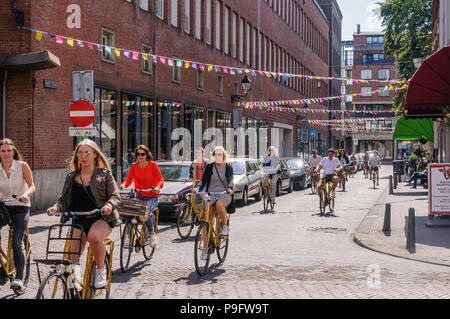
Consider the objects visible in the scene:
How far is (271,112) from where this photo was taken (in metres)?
44.9

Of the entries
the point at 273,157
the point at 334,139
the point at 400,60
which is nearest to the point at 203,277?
the point at 273,157

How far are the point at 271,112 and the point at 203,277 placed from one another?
123 feet

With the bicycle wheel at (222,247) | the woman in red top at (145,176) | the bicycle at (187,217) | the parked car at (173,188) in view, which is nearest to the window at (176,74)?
the parked car at (173,188)

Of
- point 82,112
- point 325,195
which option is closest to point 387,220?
point 325,195

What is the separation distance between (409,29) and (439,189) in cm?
2593

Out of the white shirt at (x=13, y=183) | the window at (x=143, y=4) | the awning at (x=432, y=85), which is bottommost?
the white shirt at (x=13, y=183)

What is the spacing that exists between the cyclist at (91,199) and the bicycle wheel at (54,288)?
733mm

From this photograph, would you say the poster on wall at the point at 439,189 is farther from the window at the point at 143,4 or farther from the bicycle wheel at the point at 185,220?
the window at the point at 143,4

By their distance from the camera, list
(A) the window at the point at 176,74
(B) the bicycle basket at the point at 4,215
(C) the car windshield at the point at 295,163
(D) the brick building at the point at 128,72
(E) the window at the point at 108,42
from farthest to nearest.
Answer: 1. (C) the car windshield at the point at 295,163
2. (A) the window at the point at 176,74
3. (E) the window at the point at 108,42
4. (D) the brick building at the point at 128,72
5. (B) the bicycle basket at the point at 4,215

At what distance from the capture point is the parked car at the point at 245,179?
62.8 feet

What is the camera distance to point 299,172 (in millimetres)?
28094

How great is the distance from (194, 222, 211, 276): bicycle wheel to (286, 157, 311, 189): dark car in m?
19.5

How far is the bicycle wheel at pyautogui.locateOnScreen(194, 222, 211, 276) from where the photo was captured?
26.3ft
